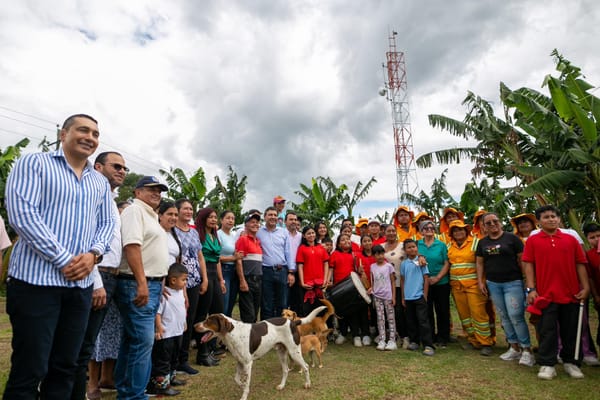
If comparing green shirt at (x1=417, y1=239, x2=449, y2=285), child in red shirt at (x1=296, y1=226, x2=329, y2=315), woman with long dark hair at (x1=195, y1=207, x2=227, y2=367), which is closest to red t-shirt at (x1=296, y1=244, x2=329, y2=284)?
child in red shirt at (x1=296, y1=226, x2=329, y2=315)

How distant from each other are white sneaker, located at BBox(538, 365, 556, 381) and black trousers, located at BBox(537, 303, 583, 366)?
53 millimetres

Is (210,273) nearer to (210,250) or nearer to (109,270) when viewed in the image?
(210,250)

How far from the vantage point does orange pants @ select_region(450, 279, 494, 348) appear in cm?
547

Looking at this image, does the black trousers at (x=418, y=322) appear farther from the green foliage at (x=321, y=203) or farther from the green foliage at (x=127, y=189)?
the green foliage at (x=127, y=189)

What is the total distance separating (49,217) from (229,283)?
3676mm

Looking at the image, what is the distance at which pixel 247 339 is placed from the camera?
3.71 m

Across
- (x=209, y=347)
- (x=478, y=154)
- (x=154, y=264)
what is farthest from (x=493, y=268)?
(x=478, y=154)

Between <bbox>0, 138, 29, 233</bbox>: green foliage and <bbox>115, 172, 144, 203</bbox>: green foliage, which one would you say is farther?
<bbox>115, 172, 144, 203</bbox>: green foliage

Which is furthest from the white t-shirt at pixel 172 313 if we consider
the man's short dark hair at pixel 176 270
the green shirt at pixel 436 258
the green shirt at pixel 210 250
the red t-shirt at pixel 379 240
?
the red t-shirt at pixel 379 240

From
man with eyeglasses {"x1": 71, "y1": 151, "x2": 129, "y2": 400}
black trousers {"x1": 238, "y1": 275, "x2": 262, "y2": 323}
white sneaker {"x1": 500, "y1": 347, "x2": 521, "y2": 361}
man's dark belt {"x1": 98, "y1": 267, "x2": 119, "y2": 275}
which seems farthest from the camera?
black trousers {"x1": 238, "y1": 275, "x2": 262, "y2": 323}

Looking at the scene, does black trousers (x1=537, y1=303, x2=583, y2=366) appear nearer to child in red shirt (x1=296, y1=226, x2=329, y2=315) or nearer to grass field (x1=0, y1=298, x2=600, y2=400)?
grass field (x1=0, y1=298, x2=600, y2=400)

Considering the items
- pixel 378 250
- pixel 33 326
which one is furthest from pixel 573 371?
pixel 33 326

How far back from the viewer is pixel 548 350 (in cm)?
426

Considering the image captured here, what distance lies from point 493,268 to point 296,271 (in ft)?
10.1
